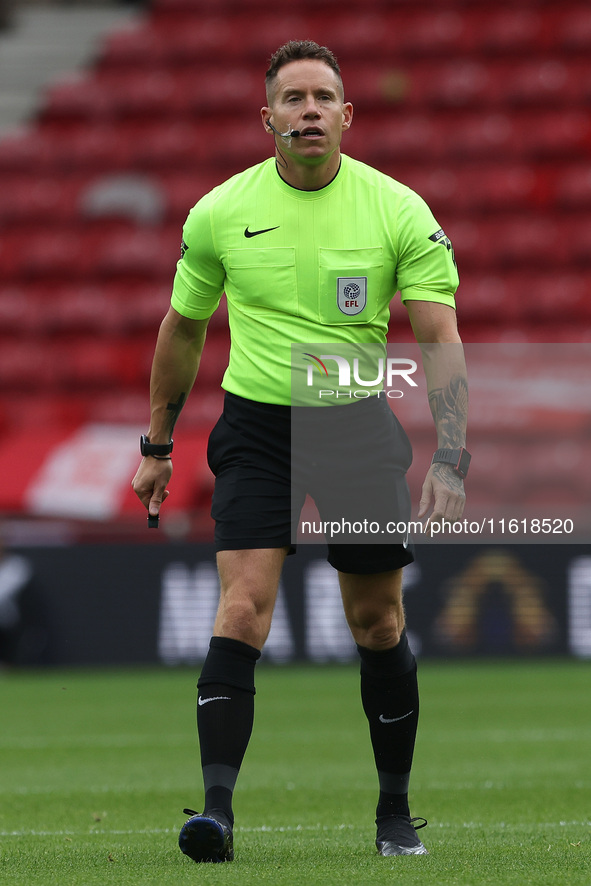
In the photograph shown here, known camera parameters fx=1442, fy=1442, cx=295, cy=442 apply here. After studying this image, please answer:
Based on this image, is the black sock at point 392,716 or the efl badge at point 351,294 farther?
the black sock at point 392,716

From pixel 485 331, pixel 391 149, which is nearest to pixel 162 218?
pixel 391 149

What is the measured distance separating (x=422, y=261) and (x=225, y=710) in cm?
125

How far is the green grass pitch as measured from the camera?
350 centimetres

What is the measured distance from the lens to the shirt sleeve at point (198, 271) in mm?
3832

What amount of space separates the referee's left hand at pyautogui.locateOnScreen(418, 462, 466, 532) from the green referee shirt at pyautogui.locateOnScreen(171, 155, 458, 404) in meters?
0.43

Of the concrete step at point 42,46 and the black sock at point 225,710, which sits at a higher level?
the concrete step at point 42,46

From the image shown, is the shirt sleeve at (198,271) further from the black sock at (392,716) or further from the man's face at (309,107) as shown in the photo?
the black sock at (392,716)

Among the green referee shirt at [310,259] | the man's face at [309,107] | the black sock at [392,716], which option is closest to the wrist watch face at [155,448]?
the green referee shirt at [310,259]

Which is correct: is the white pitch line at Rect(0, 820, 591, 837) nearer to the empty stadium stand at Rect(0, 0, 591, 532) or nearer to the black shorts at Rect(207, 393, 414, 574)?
the black shorts at Rect(207, 393, 414, 574)

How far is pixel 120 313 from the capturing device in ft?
52.3

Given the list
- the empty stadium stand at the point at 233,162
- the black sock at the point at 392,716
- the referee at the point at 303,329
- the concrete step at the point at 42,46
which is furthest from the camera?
the concrete step at the point at 42,46

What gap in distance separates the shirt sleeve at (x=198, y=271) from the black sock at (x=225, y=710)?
0.92 m

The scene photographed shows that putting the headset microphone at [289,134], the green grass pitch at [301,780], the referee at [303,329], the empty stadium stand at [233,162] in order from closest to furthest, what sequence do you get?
the green grass pitch at [301,780] → the referee at [303,329] → the headset microphone at [289,134] → the empty stadium stand at [233,162]

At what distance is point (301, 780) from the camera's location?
6062 millimetres
